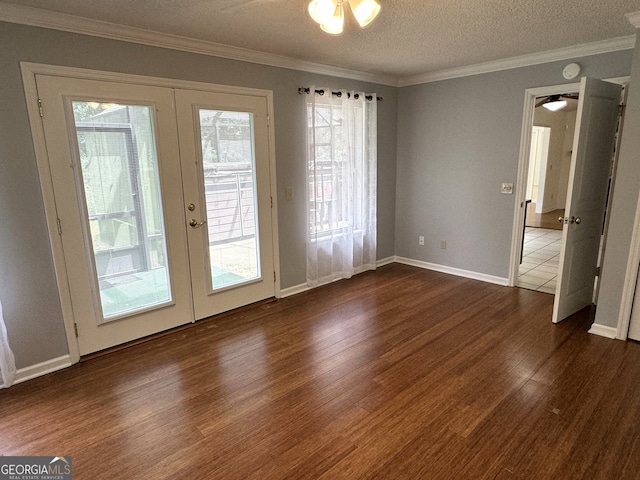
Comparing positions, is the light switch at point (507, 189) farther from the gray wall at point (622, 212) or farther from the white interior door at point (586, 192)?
the gray wall at point (622, 212)

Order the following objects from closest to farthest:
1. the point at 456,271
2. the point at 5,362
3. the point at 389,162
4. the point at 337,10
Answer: the point at 337,10 → the point at 5,362 → the point at 456,271 → the point at 389,162

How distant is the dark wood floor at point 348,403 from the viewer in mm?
1838

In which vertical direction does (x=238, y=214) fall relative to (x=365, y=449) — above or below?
above

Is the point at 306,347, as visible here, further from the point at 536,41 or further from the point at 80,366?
the point at 536,41

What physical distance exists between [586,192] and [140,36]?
3729 millimetres

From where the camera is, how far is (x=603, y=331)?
3061 mm

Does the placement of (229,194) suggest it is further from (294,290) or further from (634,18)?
(634,18)

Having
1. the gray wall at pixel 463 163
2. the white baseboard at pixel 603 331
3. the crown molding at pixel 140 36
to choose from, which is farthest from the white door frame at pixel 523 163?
the crown molding at pixel 140 36

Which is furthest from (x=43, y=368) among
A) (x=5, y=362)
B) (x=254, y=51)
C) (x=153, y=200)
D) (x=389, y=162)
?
(x=389, y=162)

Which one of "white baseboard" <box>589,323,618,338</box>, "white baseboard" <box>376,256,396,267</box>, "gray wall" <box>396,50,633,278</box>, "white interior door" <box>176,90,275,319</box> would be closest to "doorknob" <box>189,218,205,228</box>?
"white interior door" <box>176,90,275,319</box>

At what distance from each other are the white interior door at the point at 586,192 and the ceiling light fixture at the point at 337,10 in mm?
1933

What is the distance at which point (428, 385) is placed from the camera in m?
2.44

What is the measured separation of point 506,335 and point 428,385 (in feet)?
3.51

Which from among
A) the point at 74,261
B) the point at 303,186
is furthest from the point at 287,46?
the point at 74,261
